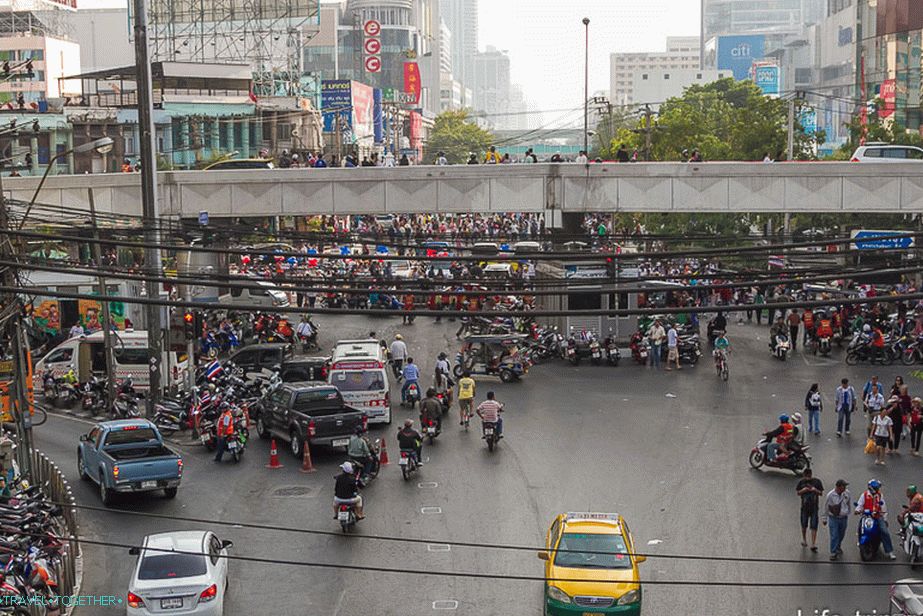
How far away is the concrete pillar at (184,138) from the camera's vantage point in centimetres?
7500

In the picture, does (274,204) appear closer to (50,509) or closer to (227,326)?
(227,326)

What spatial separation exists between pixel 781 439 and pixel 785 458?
37cm

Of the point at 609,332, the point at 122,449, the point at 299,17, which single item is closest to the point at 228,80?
the point at 299,17

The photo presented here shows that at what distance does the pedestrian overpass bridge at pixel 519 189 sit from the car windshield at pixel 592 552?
21743 mm

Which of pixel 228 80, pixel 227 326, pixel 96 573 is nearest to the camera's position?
pixel 96 573

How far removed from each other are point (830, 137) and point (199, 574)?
499ft

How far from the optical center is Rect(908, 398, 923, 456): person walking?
24181 millimetres

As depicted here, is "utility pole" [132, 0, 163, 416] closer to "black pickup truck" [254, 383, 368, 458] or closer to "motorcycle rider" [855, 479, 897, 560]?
"black pickup truck" [254, 383, 368, 458]

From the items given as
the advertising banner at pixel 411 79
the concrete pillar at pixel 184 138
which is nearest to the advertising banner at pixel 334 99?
the concrete pillar at pixel 184 138

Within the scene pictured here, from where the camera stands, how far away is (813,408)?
25922 millimetres

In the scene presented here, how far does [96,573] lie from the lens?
57.0ft

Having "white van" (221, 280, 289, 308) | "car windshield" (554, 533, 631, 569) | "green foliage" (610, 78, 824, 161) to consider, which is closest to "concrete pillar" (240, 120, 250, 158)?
"green foliage" (610, 78, 824, 161)

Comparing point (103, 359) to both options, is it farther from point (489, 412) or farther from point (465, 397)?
point (489, 412)

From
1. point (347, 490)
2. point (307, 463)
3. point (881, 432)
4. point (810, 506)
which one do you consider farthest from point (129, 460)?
point (881, 432)
